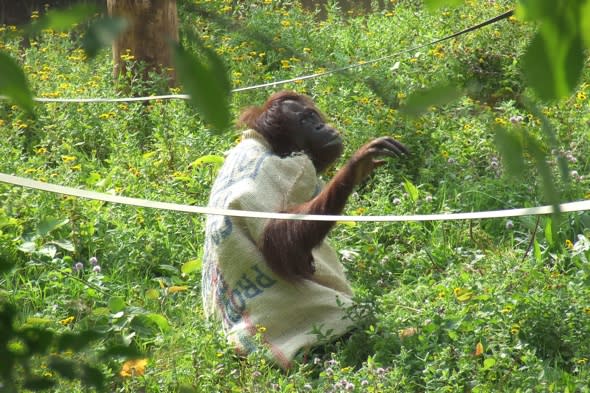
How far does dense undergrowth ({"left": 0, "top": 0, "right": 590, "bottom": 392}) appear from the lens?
2879 mm

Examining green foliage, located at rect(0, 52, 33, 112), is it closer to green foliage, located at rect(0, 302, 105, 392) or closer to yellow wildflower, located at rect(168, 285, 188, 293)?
green foliage, located at rect(0, 302, 105, 392)

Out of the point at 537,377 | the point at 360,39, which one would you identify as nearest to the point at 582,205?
the point at 537,377

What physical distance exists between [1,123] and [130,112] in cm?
59

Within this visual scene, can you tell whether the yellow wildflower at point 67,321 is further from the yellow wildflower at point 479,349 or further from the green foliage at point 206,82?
the green foliage at point 206,82

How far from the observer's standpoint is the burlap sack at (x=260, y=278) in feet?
10.5

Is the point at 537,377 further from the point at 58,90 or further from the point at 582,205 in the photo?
the point at 58,90

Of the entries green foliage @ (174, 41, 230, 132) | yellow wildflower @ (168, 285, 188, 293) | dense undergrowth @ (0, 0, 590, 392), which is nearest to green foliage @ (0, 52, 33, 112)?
green foliage @ (174, 41, 230, 132)

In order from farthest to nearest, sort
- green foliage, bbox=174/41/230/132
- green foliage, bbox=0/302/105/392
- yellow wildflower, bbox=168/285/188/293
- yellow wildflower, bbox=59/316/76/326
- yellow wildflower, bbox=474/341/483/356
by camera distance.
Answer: yellow wildflower, bbox=168/285/188/293
yellow wildflower, bbox=59/316/76/326
yellow wildflower, bbox=474/341/483/356
green foliage, bbox=0/302/105/392
green foliage, bbox=174/41/230/132

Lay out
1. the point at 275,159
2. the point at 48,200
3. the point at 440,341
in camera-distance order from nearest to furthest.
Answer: the point at 440,341
the point at 275,159
the point at 48,200

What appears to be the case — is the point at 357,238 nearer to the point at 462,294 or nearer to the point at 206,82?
the point at 462,294

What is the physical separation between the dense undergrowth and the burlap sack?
9 centimetres

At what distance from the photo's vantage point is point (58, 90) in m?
5.40

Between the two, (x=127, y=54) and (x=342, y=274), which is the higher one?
(x=127, y=54)

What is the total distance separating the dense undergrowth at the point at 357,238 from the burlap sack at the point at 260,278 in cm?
9
